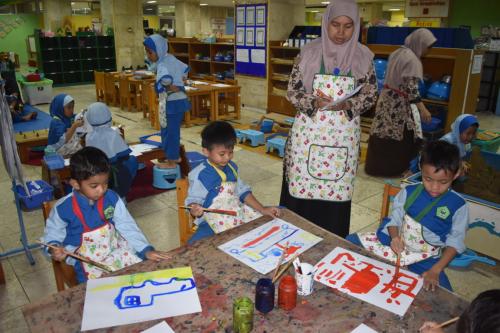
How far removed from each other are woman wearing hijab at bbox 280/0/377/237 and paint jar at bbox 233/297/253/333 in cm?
140

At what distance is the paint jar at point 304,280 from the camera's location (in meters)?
1.46

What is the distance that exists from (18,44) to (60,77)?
7.46 meters

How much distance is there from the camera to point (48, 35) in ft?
42.1

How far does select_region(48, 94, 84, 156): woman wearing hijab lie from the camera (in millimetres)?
4605

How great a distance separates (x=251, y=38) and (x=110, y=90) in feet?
11.9

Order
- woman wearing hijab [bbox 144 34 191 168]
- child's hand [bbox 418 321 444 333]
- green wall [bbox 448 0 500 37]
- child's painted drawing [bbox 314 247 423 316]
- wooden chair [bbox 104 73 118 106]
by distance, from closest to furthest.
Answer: child's hand [bbox 418 321 444 333] → child's painted drawing [bbox 314 247 423 316] → woman wearing hijab [bbox 144 34 191 168] → wooden chair [bbox 104 73 118 106] → green wall [bbox 448 0 500 37]

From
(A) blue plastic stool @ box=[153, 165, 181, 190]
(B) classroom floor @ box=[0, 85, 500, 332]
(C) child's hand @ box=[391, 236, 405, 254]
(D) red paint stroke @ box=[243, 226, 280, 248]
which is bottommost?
(B) classroom floor @ box=[0, 85, 500, 332]

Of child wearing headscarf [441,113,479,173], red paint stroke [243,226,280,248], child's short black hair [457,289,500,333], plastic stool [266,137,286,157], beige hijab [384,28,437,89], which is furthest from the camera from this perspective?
plastic stool [266,137,286,157]

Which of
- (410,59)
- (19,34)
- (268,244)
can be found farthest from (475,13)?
(19,34)

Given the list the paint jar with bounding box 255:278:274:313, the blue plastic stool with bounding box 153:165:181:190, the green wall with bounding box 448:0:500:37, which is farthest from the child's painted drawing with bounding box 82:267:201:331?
the green wall with bounding box 448:0:500:37

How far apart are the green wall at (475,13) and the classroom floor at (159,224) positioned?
7693mm

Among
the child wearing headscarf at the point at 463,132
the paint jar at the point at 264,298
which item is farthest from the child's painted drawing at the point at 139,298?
the child wearing headscarf at the point at 463,132

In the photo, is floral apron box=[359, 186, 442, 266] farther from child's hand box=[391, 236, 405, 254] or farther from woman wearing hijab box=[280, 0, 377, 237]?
woman wearing hijab box=[280, 0, 377, 237]

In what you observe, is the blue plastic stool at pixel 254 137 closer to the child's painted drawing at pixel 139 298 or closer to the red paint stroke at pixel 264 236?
the red paint stroke at pixel 264 236
